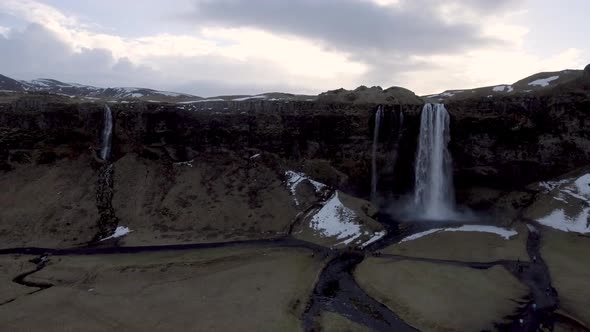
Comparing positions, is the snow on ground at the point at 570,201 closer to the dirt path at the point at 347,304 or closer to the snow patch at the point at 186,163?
the dirt path at the point at 347,304

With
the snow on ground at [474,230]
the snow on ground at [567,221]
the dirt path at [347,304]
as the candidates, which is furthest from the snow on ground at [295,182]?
the snow on ground at [567,221]

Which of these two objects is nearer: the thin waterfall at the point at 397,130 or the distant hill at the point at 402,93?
the thin waterfall at the point at 397,130

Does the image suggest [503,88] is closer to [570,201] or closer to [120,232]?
[570,201]

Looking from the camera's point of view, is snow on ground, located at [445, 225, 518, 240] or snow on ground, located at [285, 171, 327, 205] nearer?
snow on ground, located at [445, 225, 518, 240]

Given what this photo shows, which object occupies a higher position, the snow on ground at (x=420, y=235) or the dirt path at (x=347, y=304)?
the snow on ground at (x=420, y=235)

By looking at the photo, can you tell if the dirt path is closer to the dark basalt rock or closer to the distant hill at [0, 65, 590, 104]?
the dark basalt rock

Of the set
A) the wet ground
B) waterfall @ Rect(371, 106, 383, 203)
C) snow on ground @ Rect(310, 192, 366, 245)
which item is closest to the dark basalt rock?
waterfall @ Rect(371, 106, 383, 203)
